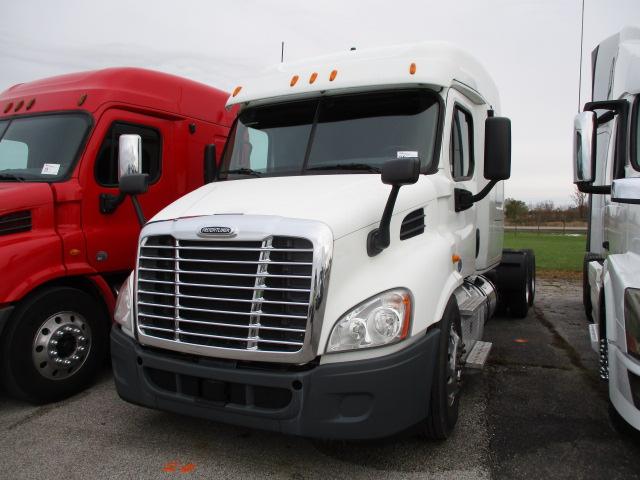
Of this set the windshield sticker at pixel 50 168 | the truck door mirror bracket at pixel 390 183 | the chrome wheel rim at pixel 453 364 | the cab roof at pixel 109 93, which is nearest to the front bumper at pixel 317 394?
the chrome wheel rim at pixel 453 364

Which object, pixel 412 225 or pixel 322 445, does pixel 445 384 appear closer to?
pixel 322 445

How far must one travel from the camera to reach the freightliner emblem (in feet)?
10.3

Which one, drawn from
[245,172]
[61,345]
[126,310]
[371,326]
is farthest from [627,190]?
[61,345]

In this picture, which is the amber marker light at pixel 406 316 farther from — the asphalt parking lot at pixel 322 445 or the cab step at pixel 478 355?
the cab step at pixel 478 355

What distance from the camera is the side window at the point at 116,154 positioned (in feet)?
16.8

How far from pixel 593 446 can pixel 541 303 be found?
6652 mm

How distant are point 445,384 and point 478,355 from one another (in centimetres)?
112

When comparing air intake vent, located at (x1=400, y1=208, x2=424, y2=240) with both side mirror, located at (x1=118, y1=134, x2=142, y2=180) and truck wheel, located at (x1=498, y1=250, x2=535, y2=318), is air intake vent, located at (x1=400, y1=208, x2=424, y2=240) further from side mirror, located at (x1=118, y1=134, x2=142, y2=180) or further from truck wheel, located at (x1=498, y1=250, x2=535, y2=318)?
truck wheel, located at (x1=498, y1=250, x2=535, y2=318)

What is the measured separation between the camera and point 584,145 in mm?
3744

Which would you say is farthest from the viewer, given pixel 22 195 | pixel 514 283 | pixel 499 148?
pixel 514 283

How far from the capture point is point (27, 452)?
3.62 m

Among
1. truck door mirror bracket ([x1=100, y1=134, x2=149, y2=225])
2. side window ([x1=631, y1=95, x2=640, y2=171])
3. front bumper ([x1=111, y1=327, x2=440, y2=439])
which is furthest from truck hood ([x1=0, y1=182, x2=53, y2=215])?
side window ([x1=631, y1=95, x2=640, y2=171])

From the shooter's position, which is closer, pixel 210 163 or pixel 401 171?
pixel 401 171

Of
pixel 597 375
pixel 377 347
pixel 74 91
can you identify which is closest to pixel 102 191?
pixel 74 91
